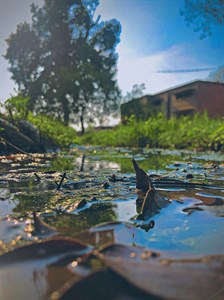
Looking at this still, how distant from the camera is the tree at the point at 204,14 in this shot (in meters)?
4.52

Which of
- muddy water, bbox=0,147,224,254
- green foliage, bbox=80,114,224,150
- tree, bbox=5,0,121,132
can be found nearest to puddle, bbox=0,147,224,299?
muddy water, bbox=0,147,224,254

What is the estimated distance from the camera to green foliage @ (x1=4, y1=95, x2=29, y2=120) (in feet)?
15.8

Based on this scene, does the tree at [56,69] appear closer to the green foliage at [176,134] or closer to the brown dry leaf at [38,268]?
the green foliage at [176,134]

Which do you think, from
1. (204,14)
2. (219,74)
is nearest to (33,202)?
(219,74)

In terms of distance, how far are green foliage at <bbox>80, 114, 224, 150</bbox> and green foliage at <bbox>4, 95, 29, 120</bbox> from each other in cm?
364

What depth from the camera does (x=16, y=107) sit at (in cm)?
528

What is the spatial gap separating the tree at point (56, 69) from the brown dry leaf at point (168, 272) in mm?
18878

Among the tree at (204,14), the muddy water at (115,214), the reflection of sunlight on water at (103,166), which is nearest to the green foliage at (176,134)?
the tree at (204,14)

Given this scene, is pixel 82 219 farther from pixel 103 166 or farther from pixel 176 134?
pixel 176 134

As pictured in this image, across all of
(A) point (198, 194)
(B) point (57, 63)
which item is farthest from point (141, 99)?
(A) point (198, 194)

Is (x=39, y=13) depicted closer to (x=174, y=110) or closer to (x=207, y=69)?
(x=174, y=110)

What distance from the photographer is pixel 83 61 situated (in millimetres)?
21719

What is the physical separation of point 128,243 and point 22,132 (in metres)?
4.54

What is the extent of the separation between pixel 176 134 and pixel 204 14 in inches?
116
